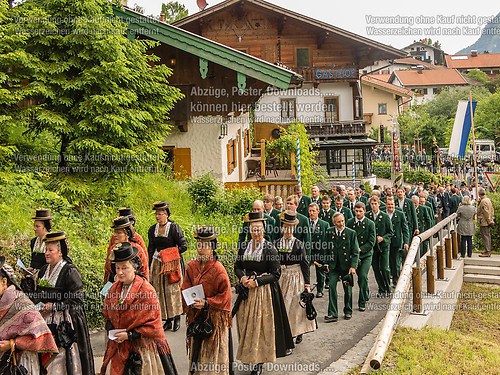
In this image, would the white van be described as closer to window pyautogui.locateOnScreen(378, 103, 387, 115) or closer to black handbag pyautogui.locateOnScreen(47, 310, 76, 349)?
window pyautogui.locateOnScreen(378, 103, 387, 115)

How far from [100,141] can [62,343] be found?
24.9ft

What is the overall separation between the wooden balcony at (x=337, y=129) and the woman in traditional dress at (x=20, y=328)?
3132 cm

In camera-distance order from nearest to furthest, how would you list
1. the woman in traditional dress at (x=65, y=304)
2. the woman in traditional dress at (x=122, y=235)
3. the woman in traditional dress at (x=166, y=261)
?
the woman in traditional dress at (x=65, y=304)
the woman in traditional dress at (x=122, y=235)
the woman in traditional dress at (x=166, y=261)

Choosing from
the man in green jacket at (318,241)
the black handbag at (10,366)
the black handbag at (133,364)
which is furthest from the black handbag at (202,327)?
the man in green jacket at (318,241)

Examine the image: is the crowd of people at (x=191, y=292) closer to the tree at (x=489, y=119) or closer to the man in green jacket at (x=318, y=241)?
the man in green jacket at (x=318, y=241)

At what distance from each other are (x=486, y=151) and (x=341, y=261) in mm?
45555

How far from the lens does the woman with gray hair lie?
15.5 m

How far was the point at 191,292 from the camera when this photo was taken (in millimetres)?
6527

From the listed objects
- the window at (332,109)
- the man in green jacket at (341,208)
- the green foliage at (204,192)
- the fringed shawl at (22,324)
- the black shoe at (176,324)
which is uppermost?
the window at (332,109)

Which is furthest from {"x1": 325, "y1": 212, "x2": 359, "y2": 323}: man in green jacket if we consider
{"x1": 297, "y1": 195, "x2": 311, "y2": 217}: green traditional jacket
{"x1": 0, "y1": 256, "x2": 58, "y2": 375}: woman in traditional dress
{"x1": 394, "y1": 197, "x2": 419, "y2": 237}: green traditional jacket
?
{"x1": 0, "y1": 256, "x2": 58, "y2": 375}: woman in traditional dress

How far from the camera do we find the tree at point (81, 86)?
12.6 meters

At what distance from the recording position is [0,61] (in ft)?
39.5

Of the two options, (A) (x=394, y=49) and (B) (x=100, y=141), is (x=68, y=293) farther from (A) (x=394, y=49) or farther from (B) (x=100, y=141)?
(A) (x=394, y=49)

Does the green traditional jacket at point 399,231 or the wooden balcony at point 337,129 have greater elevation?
the wooden balcony at point 337,129
